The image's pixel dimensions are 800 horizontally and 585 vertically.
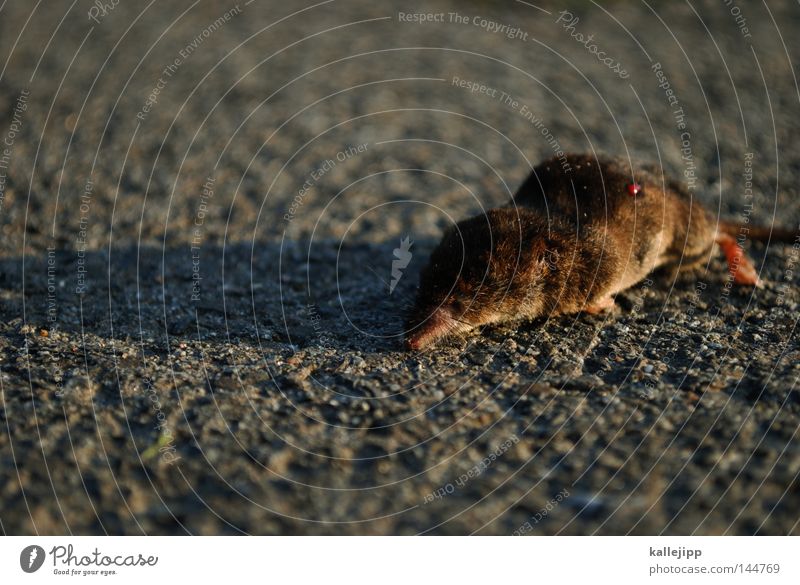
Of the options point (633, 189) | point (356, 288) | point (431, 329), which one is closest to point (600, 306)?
point (633, 189)

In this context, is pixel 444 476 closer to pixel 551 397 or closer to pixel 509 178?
pixel 551 397

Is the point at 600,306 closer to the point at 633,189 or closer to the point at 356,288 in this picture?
the point at 633,189

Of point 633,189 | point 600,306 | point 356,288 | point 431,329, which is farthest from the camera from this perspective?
point 356,288

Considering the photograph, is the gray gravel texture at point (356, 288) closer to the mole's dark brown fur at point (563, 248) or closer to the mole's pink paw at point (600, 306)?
the mole's pink paw at point (600, 306)

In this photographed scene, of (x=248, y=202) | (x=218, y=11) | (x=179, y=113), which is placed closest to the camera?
(x=248, y=202)

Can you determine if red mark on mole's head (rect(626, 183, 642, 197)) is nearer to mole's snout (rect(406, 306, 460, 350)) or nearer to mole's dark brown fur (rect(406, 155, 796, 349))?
A: mole's dark brown fur (rect(406, 155, 796, 349))

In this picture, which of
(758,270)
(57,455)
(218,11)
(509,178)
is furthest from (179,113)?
(758,270)

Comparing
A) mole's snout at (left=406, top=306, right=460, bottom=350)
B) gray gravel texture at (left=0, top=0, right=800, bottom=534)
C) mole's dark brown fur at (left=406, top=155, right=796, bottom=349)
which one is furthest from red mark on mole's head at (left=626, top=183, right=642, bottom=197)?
mole's snout at (left=406, top=306, right=460, bottom=350)
